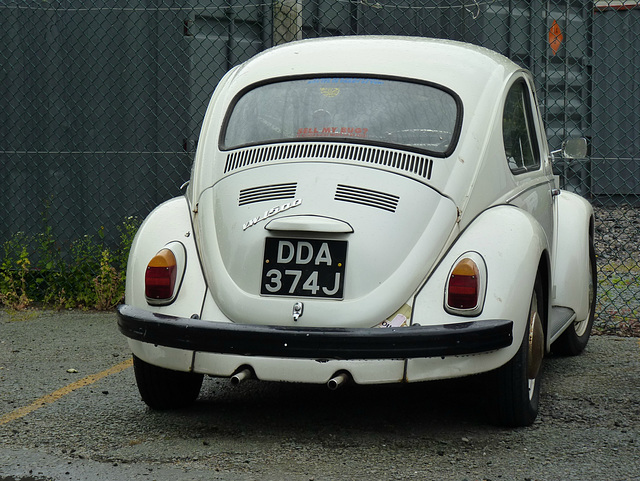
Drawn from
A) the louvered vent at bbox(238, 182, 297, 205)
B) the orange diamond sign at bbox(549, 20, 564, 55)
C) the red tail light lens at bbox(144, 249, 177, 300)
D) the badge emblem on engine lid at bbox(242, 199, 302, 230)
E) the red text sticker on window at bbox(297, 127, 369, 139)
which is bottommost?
the red tail light lens at bbox(144, 249, 177, 300)

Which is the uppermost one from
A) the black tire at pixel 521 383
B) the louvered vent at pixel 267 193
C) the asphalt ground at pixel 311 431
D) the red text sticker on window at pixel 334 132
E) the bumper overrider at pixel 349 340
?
the red text sticker on window at pixel 334 132

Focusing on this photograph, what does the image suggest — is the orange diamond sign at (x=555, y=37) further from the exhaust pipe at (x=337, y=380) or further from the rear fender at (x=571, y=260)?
the exhaust pipe at (x=337, y=380)

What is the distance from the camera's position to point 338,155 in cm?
428

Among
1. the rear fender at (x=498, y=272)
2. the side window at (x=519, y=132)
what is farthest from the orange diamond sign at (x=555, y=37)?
the rear fender at (x=498, y=272)

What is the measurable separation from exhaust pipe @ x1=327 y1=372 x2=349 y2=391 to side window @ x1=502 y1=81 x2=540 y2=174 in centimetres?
147

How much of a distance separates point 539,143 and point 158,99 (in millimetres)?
3519

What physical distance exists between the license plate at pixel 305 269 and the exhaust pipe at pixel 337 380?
33cm

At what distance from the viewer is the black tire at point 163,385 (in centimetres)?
441

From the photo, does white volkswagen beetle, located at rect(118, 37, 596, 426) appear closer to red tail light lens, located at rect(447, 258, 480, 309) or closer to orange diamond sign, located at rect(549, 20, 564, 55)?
red tail light lens, located at rect(447, 258, 480, 309)

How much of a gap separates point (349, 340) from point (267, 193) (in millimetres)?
838

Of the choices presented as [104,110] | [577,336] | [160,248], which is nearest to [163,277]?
[160,248]

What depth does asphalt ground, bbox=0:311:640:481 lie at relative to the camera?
12.1 ft

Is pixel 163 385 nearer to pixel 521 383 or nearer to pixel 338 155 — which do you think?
pixel 338 155

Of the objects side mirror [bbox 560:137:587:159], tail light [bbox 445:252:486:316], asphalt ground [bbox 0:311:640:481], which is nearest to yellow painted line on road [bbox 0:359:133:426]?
asphalt ground [bbox 0:311:640:481]
